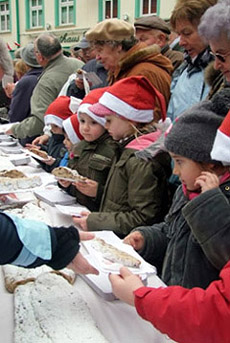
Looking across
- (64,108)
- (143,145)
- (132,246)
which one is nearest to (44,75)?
(64,108)

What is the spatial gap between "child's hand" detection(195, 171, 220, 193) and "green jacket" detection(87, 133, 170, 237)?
0.64m

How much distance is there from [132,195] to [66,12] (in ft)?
48.7


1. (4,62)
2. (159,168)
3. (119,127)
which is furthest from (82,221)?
(4,62)

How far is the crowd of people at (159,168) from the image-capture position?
1.02m

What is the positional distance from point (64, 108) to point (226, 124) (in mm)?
2267

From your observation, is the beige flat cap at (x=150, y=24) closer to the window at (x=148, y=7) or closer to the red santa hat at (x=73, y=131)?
the red santa hat at (x=73, y=131)

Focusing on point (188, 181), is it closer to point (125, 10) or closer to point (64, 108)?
point (64, 108)

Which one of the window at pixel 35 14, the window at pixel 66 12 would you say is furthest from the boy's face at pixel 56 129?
the window at pixel 35 14

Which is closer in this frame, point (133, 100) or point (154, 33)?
point (133, 100)

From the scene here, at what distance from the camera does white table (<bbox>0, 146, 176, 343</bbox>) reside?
1.02 meters

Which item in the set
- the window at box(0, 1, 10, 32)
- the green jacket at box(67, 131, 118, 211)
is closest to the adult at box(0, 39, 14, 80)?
the green jacket at box(67, 131, 118, 211)

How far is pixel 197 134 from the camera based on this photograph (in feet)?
4.17

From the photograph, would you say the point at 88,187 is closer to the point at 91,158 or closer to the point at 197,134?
the point at 91,158

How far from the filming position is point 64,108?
3.21m
